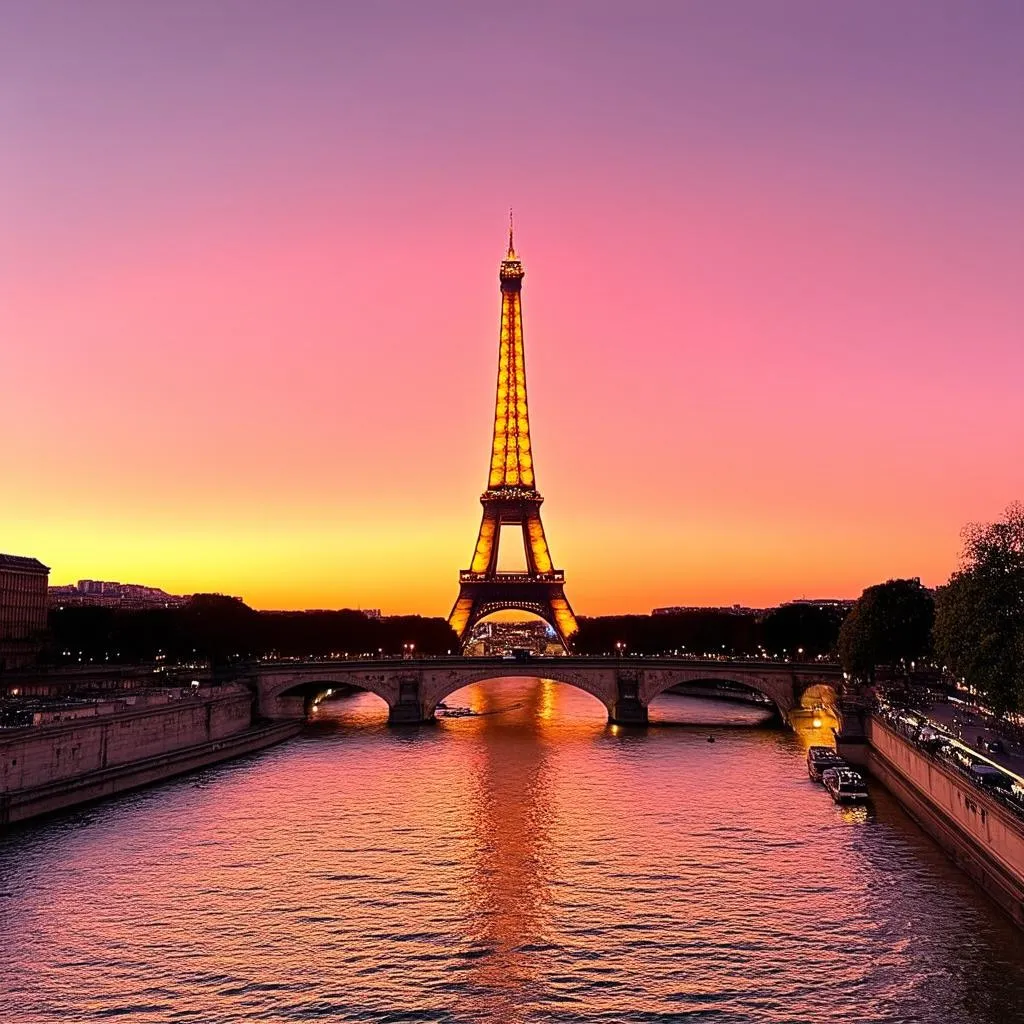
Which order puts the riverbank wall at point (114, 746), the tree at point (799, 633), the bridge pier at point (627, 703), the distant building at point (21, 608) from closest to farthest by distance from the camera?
the riverbank wall at point (114, 746) < the bridge pier at point (627, 703) < the tree at point (799, 633) < the distant building at point (21, 608)

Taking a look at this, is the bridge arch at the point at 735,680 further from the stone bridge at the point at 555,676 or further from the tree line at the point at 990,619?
the tree line at the point at 990,619

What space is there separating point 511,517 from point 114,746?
84453 millimetres

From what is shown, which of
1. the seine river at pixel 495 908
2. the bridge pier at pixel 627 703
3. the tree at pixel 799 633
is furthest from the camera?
the tree at pixel 799 633

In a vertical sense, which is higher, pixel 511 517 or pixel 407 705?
pixel 511 517

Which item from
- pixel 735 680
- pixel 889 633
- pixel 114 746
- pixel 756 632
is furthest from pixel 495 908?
pixel 756 632

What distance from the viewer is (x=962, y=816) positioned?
4050cm

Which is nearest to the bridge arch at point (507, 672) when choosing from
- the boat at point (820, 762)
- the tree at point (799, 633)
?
the boat at point (820, 762)

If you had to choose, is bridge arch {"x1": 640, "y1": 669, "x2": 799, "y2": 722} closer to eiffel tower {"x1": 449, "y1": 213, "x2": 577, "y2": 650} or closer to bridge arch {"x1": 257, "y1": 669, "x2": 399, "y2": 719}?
bridge arch {"x1": 257, "y1": 669, "x2": 399, "y2": 719}

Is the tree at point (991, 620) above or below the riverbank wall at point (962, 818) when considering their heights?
above

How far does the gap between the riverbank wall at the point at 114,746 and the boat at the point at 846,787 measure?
34.1 m

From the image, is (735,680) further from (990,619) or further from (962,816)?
(962,816)

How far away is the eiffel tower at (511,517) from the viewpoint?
134 meters

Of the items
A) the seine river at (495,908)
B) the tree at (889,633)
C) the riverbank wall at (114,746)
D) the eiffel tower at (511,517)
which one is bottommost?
the seine river at (495,908)

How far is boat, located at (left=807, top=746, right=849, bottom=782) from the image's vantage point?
59031mm
